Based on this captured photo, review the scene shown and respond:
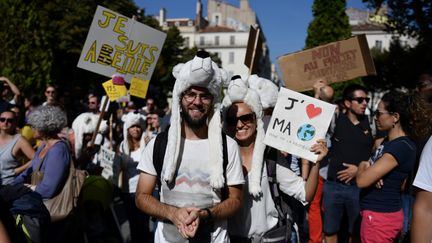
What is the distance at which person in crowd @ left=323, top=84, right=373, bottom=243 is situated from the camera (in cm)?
546

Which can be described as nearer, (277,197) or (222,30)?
(277,197)

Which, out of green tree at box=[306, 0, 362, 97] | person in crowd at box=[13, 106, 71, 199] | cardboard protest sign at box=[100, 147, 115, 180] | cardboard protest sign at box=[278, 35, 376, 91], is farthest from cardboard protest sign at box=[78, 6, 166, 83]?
green tree at box=[306, 0, 362, 97]

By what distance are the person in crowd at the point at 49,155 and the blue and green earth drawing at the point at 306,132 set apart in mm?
2116

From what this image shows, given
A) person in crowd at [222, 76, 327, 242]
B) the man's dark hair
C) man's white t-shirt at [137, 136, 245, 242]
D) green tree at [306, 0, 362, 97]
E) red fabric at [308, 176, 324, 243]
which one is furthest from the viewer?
green tree at [306, 0, 362, 97]

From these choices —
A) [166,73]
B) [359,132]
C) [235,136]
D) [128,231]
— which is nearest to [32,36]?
[128,231]

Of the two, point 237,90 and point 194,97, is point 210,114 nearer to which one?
point 194,97

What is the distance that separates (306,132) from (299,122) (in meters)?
0.09

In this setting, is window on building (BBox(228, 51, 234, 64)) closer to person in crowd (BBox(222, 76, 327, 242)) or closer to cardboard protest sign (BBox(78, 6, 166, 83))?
cardboard protest sign (BBox(78, 6, 166, 83))

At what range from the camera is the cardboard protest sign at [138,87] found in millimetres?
6113

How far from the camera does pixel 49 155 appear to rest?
4133 mm

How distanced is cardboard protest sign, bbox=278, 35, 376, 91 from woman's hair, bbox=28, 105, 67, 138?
2.32 meters

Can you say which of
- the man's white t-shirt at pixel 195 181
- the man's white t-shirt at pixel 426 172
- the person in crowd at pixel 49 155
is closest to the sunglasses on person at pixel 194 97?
the man's white t-shirt at pixel 195 181

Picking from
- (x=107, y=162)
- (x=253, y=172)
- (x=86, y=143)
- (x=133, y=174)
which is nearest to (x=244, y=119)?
(x=253, y=172)

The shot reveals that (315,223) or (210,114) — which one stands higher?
(210,114)
